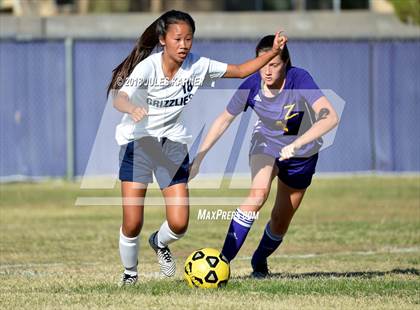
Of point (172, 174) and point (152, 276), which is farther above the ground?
point (172, 174)

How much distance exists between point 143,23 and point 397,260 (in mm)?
13250

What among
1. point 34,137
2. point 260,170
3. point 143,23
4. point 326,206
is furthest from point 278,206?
point 143,23

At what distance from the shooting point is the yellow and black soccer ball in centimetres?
821

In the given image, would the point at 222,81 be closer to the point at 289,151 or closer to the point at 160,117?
the point at 160,117

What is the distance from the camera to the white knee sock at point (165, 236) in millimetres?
8680

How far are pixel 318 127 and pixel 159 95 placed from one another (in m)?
1.41

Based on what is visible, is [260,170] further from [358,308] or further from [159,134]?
[358,308]

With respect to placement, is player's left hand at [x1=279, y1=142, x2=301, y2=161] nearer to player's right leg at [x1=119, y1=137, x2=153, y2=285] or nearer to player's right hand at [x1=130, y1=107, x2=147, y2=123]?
player's right leg at [x1=119, y1=137, x2=153, y2=285]

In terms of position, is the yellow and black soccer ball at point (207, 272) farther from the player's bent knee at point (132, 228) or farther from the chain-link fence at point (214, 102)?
the chain-link fence at point (214, 102)

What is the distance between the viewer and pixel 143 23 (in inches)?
906

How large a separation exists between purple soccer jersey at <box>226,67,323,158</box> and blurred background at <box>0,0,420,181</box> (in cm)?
1041

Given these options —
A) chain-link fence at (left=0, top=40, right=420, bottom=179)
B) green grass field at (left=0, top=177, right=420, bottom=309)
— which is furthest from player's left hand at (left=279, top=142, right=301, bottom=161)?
chain-link fence at (left=0, top=40, right=420, bottom=179)

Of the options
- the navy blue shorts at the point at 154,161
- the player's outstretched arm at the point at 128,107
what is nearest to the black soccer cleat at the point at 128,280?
the navy blue shorts at the point at 154,161

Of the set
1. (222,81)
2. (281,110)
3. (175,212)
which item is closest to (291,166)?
(281,110)
